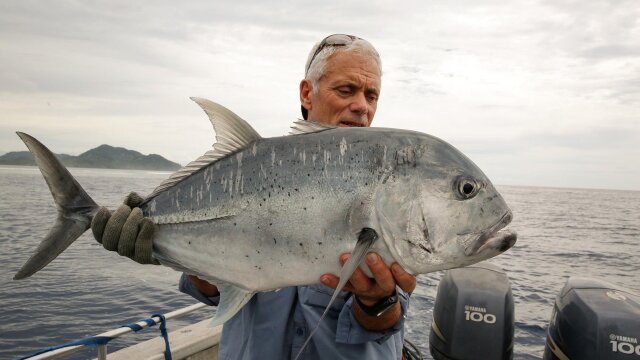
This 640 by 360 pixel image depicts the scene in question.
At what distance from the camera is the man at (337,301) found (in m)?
2.44

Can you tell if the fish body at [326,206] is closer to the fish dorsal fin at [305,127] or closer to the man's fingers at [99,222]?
the fish dorsal fin at [305,127]

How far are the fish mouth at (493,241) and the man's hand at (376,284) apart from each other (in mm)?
371

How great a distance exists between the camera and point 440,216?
2.12 meters

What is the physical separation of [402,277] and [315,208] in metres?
0.59

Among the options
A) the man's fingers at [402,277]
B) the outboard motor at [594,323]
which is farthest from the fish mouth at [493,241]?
the outboard motor at [594,323]

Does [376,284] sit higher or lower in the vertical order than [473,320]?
higher

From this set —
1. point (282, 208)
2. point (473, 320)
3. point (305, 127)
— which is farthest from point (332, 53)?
point (473, 320)

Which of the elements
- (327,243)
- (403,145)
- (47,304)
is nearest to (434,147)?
(403,145)

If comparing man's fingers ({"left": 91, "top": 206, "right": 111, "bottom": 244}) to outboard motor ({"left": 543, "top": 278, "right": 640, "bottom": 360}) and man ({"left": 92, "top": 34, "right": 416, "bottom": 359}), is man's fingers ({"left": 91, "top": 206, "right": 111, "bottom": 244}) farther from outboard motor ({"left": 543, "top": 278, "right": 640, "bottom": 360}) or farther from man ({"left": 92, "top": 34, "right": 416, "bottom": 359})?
outboard motor ({"left": 543, "top": 278, "right": 640, "bottom": 360})

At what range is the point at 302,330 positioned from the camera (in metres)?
2.82

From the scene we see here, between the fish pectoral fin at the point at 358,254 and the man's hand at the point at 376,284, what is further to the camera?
the man's hand at the point at 376,284

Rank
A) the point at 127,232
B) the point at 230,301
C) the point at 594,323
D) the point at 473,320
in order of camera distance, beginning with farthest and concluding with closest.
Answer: the point at 473,320 < the point at 594,323 < the point at 127,232 < the point at 230,301

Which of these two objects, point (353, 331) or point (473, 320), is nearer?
point (353, 331)

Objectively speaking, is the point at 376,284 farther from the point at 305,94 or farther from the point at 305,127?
the point at 305,94
